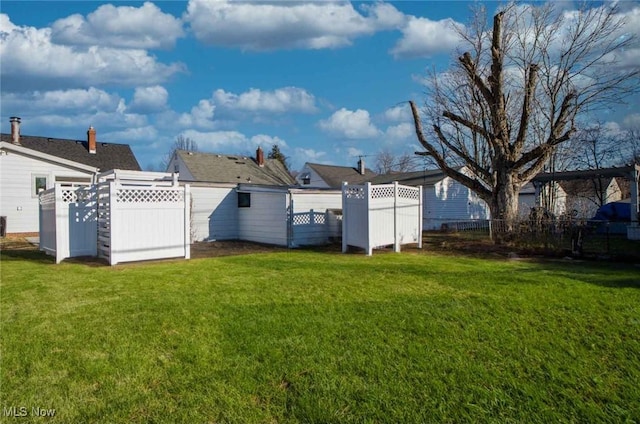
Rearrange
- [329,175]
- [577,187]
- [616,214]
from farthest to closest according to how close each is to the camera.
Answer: [577,187]
[329,175]
[616,214]

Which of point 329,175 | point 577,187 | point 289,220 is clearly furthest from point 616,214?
point 329,175

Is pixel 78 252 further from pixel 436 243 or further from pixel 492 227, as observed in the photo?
pixel 492 227

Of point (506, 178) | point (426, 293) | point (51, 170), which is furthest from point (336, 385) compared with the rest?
point (51, 170)

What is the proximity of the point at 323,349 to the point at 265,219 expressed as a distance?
999 centimetres

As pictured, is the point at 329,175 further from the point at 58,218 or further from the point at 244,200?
the point at 58,218

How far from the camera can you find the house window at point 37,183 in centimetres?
1570

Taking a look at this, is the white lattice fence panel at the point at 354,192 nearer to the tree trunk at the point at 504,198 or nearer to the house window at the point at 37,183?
the tree trunk at the point at 504,198

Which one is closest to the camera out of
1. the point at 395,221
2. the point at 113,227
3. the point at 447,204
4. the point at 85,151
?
the point at 113,227

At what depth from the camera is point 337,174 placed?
32.8 m

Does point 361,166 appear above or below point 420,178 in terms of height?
above

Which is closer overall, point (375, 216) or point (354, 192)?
point (375, 216)

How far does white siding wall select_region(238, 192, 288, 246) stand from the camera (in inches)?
494

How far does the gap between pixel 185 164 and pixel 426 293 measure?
71.8 ft
